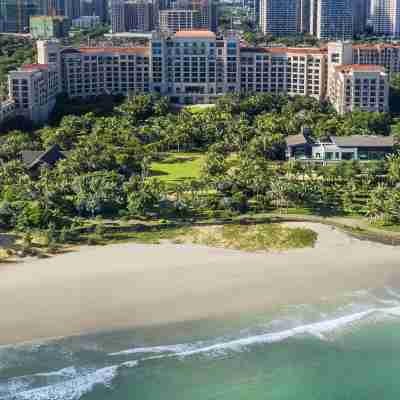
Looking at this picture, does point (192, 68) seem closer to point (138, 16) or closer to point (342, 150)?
point (342, 150)

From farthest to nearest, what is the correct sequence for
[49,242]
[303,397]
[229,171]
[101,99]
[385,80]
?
[101,99]
[385,80]
[229,171]
[49,242]
[303,397]

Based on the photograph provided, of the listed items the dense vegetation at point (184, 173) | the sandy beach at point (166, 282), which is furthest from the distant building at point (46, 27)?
the sandy beach at point (166, 282)

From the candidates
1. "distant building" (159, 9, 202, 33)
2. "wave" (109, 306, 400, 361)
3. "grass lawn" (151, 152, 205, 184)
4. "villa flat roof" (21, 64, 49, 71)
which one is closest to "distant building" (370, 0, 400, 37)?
"distant building" (159, 9, 202, 33)

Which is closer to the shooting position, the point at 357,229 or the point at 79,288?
the point at 79,288

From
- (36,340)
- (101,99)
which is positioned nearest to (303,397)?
(36,340)

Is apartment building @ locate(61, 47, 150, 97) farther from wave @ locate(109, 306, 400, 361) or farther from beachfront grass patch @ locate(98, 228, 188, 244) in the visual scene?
→ wave @ locate(109, 306, 400, 361)

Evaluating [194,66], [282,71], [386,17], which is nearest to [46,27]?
[194,66]

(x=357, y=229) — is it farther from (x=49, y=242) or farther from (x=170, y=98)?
(x=170, y=98)
